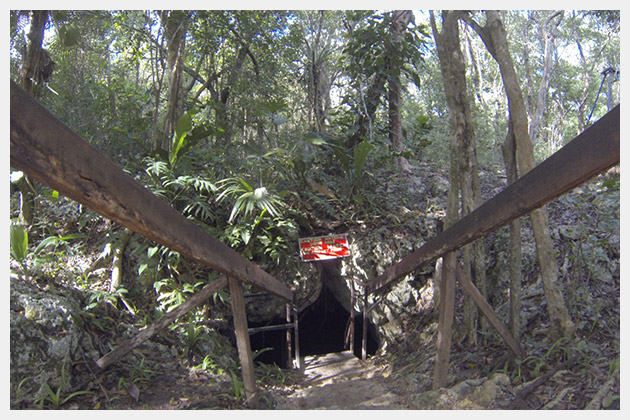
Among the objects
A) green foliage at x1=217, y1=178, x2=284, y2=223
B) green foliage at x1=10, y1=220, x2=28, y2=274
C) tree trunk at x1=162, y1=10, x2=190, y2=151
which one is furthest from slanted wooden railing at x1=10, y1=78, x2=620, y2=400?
tree trunk at x1=162, y1=10, x2=190, y2=151

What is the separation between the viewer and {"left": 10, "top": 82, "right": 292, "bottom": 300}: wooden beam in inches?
54.3

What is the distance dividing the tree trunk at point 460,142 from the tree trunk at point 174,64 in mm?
3387

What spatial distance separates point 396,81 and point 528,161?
395 cm

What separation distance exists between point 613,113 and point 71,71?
8.28 m

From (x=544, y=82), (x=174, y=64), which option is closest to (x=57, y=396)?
(x=174, y=64)

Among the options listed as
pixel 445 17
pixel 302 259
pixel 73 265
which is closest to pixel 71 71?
pixel 73 265

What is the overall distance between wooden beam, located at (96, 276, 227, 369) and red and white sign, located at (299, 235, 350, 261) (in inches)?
113

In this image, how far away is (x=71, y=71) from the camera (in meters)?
7.65

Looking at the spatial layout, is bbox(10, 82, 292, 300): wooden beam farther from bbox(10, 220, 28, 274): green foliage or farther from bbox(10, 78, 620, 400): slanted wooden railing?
bbox(10, 220, 28, 274): green foliage

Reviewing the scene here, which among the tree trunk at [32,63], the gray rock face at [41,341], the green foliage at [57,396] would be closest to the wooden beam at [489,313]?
the green foliage at [57,396]

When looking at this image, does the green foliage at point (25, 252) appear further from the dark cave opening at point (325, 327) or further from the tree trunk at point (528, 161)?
the tree trunk at point (528, 161)

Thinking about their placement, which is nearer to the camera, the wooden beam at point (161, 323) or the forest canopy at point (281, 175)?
the wooden beam at point (161, 323)

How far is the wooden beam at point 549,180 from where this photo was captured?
178 centimetres

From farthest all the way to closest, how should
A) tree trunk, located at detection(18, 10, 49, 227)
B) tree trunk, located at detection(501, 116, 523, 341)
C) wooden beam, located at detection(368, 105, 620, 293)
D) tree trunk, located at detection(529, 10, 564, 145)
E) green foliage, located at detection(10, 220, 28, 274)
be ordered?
tree trunk, located at detection(529, 10, 564, 145) → tree trunk, located at detection(18, 10, 49, 227) → green foliage, located at detection(10, 220, 28, 274) → tree trunk, located at detection(501, 116, 523, 341) → wooden beam, located at detection(368, 105, 620, 293)
